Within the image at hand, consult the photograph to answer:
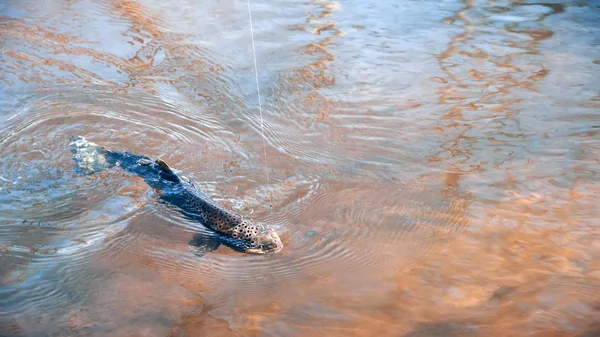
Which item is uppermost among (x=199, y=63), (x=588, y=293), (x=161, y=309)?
(x=199, y=63)

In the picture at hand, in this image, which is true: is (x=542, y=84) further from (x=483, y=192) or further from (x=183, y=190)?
(x=183, y=190)

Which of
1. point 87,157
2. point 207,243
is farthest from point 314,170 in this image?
point 87,157

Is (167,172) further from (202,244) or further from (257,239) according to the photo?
(257,239)

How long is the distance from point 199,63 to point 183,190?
10.2 feet

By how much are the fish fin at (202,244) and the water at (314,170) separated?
0.22 feet

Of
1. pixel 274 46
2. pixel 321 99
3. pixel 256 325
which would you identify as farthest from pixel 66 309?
pixel 274 46

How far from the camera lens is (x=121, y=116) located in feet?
19.5

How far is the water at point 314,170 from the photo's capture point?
3.46m

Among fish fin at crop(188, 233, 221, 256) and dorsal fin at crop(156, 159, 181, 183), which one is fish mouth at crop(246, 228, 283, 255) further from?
dorsal fin at crop(156, 159, 181, 183)

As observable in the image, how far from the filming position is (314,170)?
5000 mm

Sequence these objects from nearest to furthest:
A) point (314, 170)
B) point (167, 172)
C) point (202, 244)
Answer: point (202, 244) → point (167, 172) → point (314, 170)

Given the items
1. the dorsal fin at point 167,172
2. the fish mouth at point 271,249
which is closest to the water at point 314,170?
the fish mouth at point 271,249

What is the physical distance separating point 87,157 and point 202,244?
5.69 ft

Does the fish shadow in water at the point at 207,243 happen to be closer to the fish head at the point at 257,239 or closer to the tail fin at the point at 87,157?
the fish head at the point at 257,239
